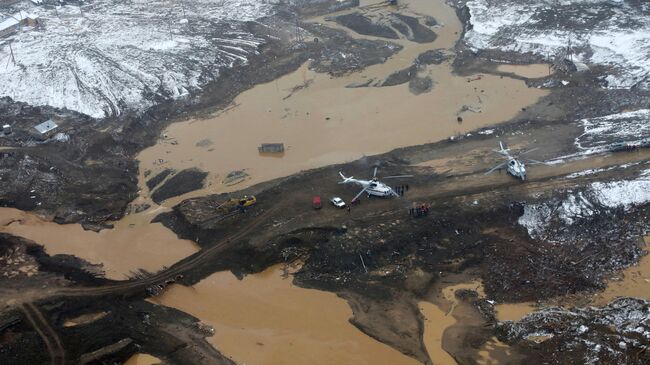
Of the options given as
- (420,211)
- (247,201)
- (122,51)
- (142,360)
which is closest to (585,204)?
(420,211)

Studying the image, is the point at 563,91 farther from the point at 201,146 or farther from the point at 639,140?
the point at 201,146

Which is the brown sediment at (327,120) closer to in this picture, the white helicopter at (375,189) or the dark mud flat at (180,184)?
the dark mud flat at (180,184)

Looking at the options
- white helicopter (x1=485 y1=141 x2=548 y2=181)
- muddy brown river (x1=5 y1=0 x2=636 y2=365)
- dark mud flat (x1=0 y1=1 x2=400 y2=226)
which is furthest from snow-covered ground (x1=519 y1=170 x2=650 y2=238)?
dark mud flat (x1=0 y1=1 x2=400 y2=226)

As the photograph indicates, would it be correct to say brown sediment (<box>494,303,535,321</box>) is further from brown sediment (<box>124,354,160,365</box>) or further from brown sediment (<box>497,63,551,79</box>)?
brown sediment (<box>497,63,551,79</box>)

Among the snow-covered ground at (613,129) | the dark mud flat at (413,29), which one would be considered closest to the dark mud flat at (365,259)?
the snow-covered ground at (613,129)

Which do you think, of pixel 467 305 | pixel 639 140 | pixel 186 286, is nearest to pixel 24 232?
pixel 186 286

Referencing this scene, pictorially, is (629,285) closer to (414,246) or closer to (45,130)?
(414,246)

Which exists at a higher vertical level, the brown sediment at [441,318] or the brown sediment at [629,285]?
the brown sediment at [629,285]
